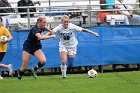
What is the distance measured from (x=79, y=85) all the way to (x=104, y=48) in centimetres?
614

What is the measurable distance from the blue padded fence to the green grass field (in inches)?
129

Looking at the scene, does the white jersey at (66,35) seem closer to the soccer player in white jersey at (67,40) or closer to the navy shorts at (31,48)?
the soccer player in white jersey at (67,40)

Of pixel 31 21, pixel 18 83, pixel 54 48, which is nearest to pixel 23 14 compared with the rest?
pixel 31 21

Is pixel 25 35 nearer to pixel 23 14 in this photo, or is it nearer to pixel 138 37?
pixel 23 14

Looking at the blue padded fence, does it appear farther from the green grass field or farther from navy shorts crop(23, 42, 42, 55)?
navy shorts crop(23, 42, 42, 55)

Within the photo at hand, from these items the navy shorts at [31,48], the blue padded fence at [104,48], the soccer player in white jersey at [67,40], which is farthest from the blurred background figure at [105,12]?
the navy shorts at [31,48]

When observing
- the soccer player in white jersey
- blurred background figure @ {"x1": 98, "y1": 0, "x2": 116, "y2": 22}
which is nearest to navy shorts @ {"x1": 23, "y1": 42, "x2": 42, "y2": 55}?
the soccer player in white jersey

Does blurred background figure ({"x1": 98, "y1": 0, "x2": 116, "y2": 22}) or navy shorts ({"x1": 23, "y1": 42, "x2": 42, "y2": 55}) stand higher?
blurred background figure ({"x1": 98, "y1": 0, "x2": 116, "y2": 22})

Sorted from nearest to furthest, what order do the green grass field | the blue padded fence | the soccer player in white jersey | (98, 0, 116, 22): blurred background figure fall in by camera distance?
1. the green grass field
2. the soccer player in white jersey
3. the blue padded fence
4. (98, 0, 116, 22): blurred background figure

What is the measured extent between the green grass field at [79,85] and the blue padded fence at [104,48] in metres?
3.28

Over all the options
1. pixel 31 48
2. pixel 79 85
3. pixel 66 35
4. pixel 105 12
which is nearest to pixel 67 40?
pixel 66 35

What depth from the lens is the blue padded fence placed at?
21359 mm

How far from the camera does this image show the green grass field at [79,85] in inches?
575

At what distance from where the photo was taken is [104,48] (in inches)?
857
